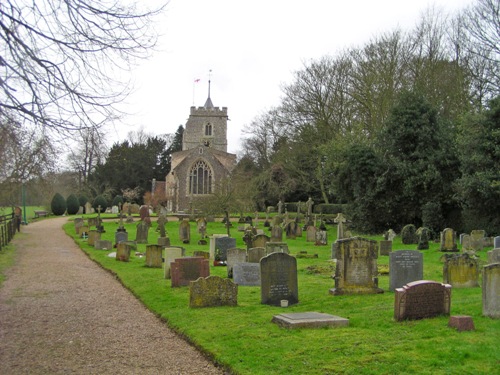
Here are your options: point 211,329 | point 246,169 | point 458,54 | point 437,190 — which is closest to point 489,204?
point 437,190

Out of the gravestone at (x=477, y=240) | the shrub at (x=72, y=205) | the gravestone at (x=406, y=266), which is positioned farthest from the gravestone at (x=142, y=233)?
the shrub at (x=72, y=205)

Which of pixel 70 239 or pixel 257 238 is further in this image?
pixel 70 239

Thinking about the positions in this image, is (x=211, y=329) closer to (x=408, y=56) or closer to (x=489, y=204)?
(x=489, y=204)

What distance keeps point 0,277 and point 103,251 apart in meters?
6.99

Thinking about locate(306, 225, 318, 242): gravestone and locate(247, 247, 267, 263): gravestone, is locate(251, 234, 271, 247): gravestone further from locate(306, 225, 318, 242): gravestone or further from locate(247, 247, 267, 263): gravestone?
locate(306, 225, 318, 242): gravestone

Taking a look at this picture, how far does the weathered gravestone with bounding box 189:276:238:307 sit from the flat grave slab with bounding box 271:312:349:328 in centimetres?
187

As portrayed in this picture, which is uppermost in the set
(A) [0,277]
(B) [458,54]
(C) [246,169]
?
(B) [458,54]

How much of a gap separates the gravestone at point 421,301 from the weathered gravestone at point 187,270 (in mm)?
5458

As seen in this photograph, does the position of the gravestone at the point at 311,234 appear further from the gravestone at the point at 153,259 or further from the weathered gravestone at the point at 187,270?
the weathered gravestone at the point at 187,270

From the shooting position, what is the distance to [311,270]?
14836mm

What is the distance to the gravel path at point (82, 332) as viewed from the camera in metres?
7.05

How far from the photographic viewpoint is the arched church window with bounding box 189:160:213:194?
2413 inches

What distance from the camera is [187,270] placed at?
1268cm

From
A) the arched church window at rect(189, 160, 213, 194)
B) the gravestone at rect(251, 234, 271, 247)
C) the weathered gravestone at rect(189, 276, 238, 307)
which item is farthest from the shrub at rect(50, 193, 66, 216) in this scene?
the weathered gravestone at rect(189, 276, 238, 307)
